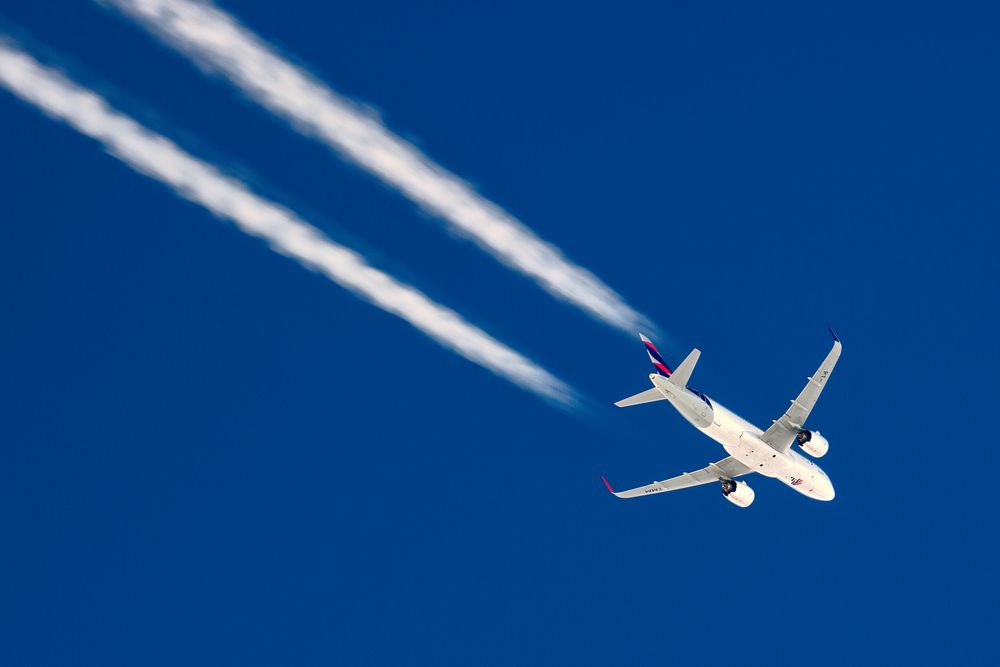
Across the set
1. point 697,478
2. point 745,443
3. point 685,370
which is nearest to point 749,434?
point 745,443

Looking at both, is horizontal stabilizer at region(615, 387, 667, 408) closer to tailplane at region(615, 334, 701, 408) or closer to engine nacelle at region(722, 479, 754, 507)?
tailplane at region(615, 334, 701, 408)

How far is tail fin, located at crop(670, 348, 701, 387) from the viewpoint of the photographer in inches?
1800

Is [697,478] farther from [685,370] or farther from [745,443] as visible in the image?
[685,370]

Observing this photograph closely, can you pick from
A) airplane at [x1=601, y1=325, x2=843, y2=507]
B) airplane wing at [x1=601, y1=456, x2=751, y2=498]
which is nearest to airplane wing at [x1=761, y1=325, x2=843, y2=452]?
airplane at [x1=601, y1=325, x2=843, y2=507]

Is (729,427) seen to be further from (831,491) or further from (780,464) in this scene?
(831,491)

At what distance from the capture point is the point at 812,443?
49.5m

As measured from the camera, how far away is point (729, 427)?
48.3 m

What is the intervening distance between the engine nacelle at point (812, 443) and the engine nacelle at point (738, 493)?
4.59 meters

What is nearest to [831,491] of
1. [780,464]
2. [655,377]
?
[780,464]

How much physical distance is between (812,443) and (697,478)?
681 centimetres

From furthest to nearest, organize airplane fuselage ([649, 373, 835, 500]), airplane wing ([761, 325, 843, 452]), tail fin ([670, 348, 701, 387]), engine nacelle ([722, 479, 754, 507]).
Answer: engine nacelle ([722, 479, 754, 507])
airplane wing ([761, 325, 843, 452])
airplane fuselage ([649, 373, 835, 500])
tail fin ([670, 348, 701, 387])

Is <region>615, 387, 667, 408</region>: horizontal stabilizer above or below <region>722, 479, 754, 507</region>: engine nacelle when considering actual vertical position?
below

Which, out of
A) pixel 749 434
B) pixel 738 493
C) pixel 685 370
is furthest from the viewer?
pixel 738 493

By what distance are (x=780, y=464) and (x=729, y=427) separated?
126 inches
